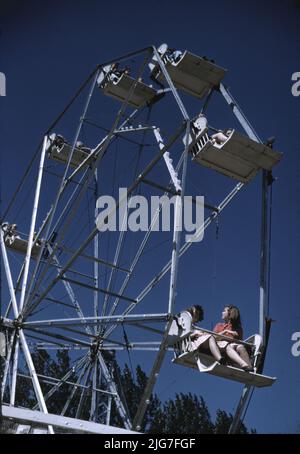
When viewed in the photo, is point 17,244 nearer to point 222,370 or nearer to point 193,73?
point 193,73

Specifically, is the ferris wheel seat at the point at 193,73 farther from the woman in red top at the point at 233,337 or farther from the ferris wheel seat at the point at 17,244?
the ferris wheel seat at the point at 17,244

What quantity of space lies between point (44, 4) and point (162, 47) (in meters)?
2.52

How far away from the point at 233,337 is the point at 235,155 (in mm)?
2825

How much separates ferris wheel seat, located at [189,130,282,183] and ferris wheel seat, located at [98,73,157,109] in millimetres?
3529

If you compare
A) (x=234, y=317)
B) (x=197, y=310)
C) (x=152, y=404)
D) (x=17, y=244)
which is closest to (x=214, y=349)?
(x=234, y=317)

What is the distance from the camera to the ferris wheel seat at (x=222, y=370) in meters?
9.85

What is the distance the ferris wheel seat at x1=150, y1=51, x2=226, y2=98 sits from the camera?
43.9 ft

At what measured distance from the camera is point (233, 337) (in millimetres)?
10664

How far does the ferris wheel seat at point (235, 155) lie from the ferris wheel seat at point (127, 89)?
11.6 ft

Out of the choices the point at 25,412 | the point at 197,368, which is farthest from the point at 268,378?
the point at 25,412

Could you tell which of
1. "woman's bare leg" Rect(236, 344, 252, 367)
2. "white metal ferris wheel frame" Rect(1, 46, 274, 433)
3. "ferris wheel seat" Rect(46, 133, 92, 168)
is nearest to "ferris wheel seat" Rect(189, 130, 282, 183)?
"white metal ferris wheel frame" Rect(1, 46, 274, 433)

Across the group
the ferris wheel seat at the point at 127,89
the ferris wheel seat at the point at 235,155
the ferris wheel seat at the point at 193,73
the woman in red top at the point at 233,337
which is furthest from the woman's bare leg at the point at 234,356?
the ferris wheel seat at the point at 127,89

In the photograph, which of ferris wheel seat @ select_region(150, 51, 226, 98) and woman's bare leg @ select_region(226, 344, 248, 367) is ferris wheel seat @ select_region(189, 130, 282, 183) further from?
woman's bare leg @ select_region(226, 344, 248, 367)
